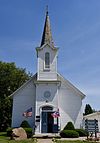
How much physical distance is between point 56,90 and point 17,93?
16.6 feet

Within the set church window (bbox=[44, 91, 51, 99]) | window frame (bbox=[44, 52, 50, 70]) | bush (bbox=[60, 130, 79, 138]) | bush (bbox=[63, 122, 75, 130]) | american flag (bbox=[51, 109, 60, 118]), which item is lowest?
bush (bbox=[60, 130, 79, 138])

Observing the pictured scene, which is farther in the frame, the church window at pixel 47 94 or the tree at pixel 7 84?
the tree at pixel 7 84

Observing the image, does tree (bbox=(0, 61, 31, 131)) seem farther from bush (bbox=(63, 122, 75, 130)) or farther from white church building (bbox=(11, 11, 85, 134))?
bush (bbox=(63, 122, 75, 130))

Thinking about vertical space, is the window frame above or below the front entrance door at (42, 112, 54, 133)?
above

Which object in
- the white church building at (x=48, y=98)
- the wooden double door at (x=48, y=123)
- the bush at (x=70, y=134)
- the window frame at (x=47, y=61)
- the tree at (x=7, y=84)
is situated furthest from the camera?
the tree at (x=7, y=84)

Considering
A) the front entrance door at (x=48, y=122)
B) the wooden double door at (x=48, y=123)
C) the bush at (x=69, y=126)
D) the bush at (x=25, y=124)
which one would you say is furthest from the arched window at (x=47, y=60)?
the bush at (x=69, y=126)

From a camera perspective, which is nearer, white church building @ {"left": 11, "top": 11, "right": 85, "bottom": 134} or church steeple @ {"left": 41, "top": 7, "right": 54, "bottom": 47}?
white church building @ {"left": 11, "top": 11, "right": 85, "bottom": 134}

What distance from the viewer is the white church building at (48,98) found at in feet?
104

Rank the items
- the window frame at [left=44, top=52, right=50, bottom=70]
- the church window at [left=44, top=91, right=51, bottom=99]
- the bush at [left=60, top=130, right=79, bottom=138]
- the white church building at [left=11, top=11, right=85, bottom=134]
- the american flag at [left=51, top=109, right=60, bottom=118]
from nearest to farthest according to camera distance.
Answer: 1. the bush at [left=60, top=130, right=79, bottom=138]
2. the american flag at [left=51, top=109, right=60, bottom=118]
3. the white church building at [left=11, top=11, right=85, bottom=134]
4. the church window at [left=44, top=91, right=51, bottom=99]
5. the window frame at [left=44, top=52, right=50, bottom=70]

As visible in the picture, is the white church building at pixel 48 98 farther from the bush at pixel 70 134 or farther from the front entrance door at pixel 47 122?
the bush at pixel 70 134

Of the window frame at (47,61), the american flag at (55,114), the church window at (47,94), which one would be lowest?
the american flag at (55,114)

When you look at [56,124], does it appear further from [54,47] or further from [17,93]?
[54,47]

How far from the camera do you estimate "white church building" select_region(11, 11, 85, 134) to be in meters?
31.5

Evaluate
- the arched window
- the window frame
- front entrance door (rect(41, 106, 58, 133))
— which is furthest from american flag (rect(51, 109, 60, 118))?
the arched window
